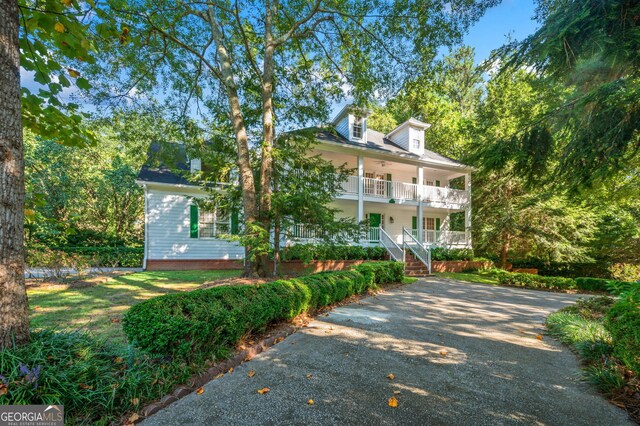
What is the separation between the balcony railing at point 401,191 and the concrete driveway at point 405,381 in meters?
10.7

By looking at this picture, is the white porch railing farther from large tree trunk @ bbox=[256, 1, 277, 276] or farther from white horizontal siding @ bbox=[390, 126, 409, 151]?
large tree trunk @ bbox=[256, 1, 277, 276]

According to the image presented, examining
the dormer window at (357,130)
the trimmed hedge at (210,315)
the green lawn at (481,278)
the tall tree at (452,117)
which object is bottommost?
A: the green lawn at (481,278)

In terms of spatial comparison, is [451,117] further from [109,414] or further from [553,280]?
[109,414]

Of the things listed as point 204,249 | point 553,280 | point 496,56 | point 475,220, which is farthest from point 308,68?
point 475,220

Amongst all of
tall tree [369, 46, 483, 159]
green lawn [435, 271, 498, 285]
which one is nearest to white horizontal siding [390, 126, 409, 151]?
tall tree [369, 46, 483, 159]

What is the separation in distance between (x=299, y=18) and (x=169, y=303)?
9.59 meters

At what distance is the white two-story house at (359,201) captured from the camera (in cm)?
1273

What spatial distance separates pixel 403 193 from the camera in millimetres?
16453

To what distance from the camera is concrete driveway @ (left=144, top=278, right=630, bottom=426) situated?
96.9 inches

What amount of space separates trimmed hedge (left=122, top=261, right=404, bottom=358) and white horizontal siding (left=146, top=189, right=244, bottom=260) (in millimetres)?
8923

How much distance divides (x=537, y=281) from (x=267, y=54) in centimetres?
1310

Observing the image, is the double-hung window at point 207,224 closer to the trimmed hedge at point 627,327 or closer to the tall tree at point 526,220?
the tall tree at point 526,220

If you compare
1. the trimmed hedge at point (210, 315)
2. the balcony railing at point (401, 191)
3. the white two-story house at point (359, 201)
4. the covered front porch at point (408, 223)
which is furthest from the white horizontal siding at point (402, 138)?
the trimmed hedge at point (210, 315)

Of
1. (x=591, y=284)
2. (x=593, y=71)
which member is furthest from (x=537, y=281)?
(x=593, y=71)
